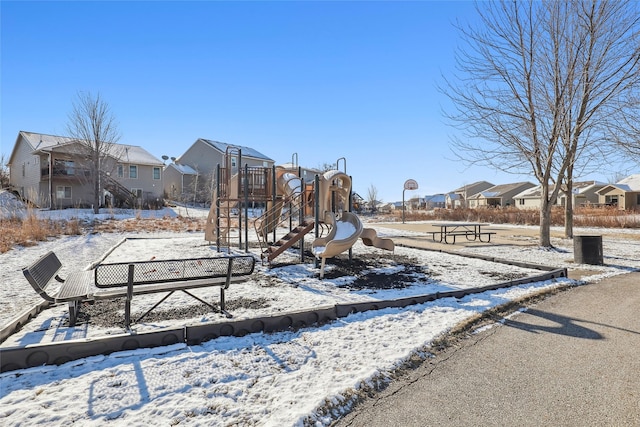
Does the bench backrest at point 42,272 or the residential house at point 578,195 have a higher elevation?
the residential house at point 578,195

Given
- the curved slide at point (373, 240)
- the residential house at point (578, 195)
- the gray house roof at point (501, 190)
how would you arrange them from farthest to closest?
1. the gray house roof at point (501, 190)
2. the residential house at point (578, 195)
3. the curved slide at point (373, 240)

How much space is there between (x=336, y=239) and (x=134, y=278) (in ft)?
15.1

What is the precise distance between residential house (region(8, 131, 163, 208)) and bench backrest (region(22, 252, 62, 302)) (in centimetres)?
2685

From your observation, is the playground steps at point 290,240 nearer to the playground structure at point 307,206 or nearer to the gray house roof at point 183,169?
the playground structure at point 307,206

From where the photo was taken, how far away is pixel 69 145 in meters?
29.8

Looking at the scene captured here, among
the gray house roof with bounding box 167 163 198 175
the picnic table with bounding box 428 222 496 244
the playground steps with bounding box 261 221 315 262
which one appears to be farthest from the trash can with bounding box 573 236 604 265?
the gray house roof with bounding box 167 163 198 175

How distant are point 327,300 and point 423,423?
332cm

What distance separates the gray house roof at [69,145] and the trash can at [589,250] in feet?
109

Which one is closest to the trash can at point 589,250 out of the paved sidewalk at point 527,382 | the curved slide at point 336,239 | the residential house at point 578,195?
the paved sidewalk at point 527,382

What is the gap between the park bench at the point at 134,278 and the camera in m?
4.20

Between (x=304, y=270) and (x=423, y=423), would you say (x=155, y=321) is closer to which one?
(x=423, y=423)

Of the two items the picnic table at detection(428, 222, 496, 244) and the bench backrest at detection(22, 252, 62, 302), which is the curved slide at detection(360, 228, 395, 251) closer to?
the picnic table at detection(428, 222, 496, 244)

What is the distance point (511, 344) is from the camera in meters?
4.16

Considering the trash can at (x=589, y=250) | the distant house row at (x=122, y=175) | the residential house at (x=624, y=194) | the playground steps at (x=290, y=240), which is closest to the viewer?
the playground steps at (x=290, y=240)
